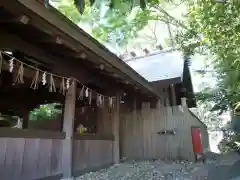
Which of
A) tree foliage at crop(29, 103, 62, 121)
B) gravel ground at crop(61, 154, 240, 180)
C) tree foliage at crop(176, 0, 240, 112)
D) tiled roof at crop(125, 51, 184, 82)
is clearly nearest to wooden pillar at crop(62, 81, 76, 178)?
gravel ground at crop(61, 154, 240, 180)

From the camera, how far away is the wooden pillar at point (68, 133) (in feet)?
13.2

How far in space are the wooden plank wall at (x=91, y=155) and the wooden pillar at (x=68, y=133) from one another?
0.90ft

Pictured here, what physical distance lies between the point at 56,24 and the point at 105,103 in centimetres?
331

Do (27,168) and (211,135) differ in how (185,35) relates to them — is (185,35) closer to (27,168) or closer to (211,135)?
(27,168)

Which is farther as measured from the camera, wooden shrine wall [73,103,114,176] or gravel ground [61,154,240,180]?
wooden shrine wall [73,103,114,176]

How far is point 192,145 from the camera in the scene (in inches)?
246

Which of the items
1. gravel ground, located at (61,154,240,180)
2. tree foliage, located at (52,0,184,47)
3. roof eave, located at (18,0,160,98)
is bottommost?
gravel ground, located at (61,154,240,180)

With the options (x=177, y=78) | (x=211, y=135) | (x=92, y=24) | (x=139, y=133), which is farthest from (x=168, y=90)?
(x=211, y=135)

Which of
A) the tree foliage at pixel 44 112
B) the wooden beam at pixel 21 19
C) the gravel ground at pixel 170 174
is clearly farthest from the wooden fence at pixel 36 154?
the tree foliage at pixel 44 112

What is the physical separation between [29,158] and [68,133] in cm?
85

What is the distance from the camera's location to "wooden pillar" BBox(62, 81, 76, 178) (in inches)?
159

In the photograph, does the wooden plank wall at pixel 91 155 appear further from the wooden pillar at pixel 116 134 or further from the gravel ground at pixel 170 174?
the gravel ground at pixel 170 174

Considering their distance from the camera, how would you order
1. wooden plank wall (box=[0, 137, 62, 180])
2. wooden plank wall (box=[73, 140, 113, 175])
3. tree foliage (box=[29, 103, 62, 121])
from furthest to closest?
tree foliage (box=[29, 103, 62, 121])
wooden plank wall (box=[73, 140, 113, 175])
wooden plank wall (box=[0, 137, 62, 180])

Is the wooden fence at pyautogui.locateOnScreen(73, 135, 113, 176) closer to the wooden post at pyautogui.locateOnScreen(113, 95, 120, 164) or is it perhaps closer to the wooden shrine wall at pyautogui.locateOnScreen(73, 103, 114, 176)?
the wooden shrine wall at pyautogui.locateOnScreen(73, 103, 114, 176)
